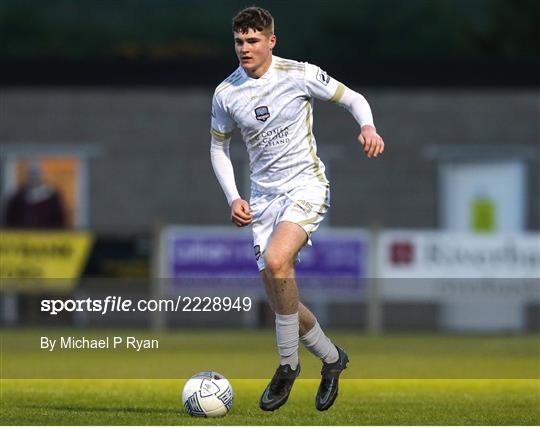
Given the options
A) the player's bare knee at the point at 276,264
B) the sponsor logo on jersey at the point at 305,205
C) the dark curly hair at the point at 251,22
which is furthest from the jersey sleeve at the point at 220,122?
the player's bare knee at the point at 276,264

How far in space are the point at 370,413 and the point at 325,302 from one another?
614 inches

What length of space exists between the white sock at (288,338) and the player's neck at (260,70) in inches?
63.1

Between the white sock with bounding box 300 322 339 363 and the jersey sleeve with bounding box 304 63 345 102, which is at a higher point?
the jersey sleeve with bounding box 304 63 345 102

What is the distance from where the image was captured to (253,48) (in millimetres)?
10703

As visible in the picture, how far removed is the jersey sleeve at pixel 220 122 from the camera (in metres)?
11.0

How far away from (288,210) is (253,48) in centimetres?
111

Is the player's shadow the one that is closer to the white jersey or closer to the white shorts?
the white shorts

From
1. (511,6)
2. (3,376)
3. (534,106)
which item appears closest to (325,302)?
(534,106)

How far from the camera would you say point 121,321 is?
25.7 metres

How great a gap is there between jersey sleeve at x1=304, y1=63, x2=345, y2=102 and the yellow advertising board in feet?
41.8

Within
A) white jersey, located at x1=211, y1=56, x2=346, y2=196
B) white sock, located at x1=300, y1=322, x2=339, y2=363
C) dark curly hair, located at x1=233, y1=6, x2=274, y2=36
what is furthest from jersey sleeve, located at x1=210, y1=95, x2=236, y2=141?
white sock, located at x1=300, y1=322, x2=339, y2=363

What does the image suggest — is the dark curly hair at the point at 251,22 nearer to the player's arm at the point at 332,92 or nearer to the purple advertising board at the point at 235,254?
the player's arm at the point at 332,92

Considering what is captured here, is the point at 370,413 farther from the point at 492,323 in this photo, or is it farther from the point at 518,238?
the point at 492,323

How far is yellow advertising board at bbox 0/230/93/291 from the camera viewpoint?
921 inches
